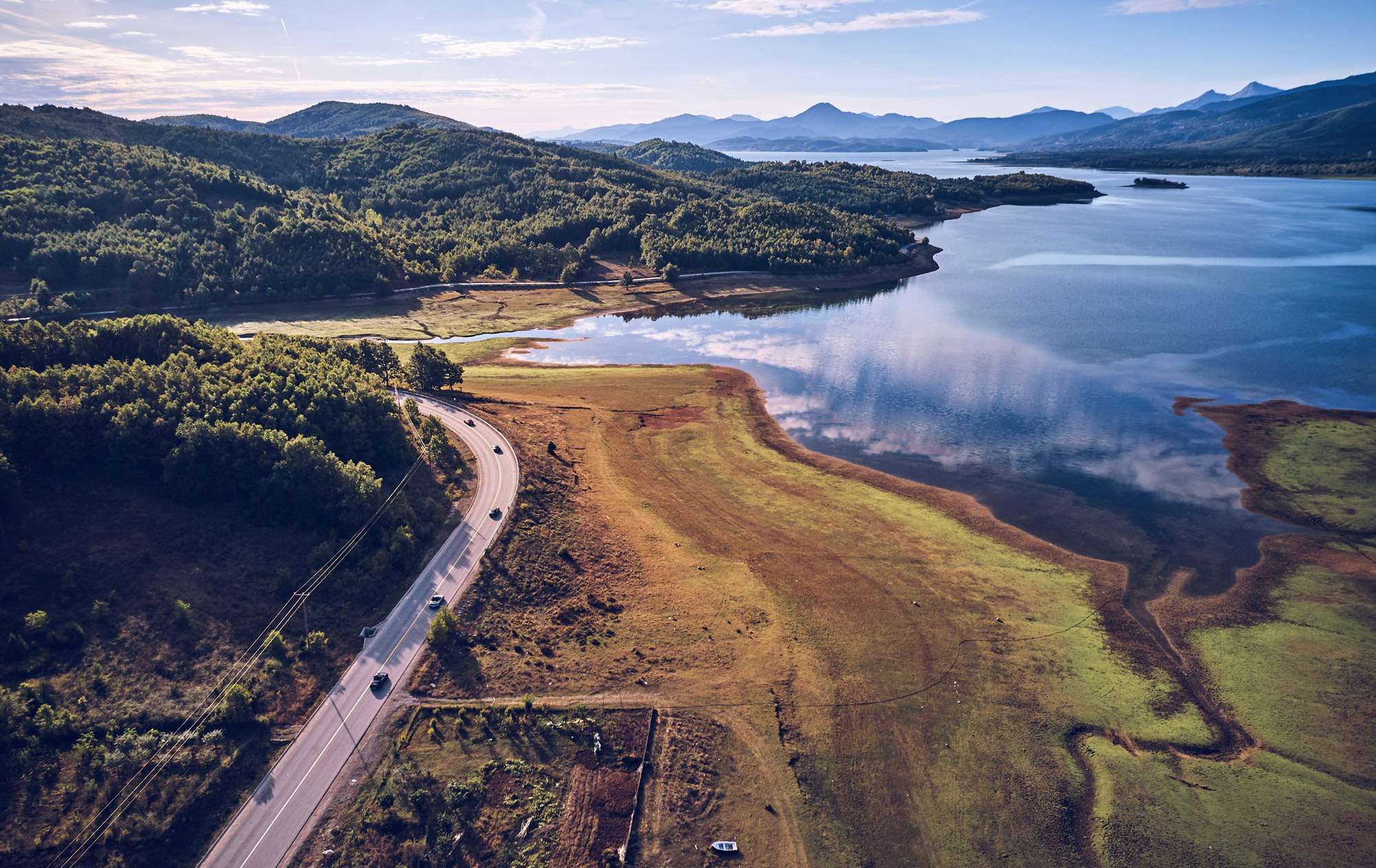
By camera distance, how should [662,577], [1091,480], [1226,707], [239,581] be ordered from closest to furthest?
[1226,707] → [239,581] → [662,577] → [1091,480]

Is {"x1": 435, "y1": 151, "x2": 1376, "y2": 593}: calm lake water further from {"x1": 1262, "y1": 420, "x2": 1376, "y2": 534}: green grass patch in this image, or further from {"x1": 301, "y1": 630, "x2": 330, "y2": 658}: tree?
{"x1": 301, "y1": 630, "x2": 330, "y2": 658}: tree

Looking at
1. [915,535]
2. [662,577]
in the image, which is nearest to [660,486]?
[662,577]

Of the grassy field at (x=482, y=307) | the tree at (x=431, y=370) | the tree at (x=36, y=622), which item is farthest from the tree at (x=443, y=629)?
the grassy field at (x=482, y=307)

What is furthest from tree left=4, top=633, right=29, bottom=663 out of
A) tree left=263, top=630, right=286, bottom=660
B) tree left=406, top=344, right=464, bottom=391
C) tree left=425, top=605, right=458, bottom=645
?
tree left=406, top=344, right=464, bottom=391

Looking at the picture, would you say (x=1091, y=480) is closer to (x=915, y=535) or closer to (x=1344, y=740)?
(x=915, y=535)

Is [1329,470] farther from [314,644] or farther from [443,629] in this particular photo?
[314,644]

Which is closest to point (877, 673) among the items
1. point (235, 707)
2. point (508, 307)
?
point (235, 707)

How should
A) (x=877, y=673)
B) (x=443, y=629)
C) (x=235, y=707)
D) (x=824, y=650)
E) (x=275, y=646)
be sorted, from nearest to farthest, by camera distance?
(x=235, y=707) → (x=275, y=646) → (x=443, y=629) → (x=877, y=673) → (x=824, y=650)
